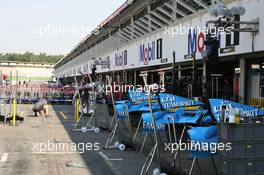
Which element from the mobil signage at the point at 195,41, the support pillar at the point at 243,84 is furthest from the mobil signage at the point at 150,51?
the support pillar at the point at 243,84

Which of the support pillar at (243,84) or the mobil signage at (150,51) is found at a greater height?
the mobil signage at (150,51)

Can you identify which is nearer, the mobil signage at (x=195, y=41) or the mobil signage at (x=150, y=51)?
the mobil signage at (x=195, y=41)

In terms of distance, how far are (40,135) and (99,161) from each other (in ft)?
16.5

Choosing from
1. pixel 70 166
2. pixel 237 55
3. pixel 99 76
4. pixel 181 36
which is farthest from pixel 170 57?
pixel 99 76

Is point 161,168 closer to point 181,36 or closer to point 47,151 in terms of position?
point 47,151

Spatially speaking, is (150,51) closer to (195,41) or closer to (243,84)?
(195,41)

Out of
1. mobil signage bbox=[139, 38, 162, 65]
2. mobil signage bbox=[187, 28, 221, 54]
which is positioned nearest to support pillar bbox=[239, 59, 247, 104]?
mobil signage bbox=[187, 28, 221, 54]

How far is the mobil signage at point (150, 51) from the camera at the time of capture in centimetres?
1788

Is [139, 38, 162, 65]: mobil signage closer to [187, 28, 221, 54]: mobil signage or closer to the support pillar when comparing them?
[187, 28, 221, 54]: mobil signage

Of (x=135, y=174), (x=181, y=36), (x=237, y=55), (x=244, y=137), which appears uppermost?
(x=181, y=36)

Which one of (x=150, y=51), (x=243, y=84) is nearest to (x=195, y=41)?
(x=243, y=84)

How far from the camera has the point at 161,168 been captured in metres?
7.89

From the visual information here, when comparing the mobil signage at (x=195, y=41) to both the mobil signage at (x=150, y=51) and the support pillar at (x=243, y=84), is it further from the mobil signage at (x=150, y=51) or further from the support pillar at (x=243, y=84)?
the mobil signage at (x=150, y=51)

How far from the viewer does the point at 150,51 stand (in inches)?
757
